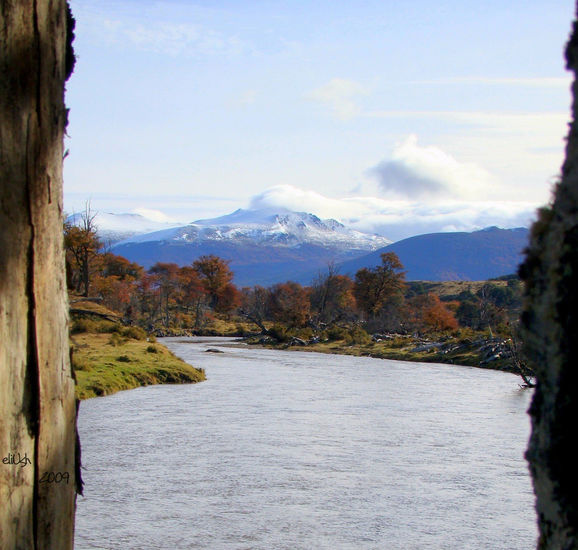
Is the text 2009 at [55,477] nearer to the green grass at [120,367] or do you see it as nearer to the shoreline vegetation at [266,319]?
A: the shoreline vegetation at [266,319]

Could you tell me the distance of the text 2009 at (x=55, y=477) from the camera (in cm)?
267

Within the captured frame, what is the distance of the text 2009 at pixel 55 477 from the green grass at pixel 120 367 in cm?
1949

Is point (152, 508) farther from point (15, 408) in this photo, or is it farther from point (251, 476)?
point (15, 408)

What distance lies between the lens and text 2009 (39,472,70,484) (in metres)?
2.67

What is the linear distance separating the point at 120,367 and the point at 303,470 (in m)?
14.8

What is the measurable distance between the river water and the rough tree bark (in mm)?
9003

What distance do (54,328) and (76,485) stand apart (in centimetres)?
65

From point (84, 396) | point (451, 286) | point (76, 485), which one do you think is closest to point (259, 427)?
point (84, 396)

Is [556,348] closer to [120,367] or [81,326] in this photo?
[120,367]

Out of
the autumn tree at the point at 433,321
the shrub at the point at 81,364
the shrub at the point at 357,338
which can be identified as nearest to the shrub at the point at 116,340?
the shrub at the point at 81,364

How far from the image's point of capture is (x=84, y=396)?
22.2 metres

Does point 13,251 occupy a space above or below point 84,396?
above

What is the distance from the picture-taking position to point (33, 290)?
8.67 feet

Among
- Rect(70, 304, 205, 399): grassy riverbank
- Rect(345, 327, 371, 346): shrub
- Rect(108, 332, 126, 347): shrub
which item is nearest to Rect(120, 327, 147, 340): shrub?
Rect(70, 304, 205, 399): grassy riverbank
